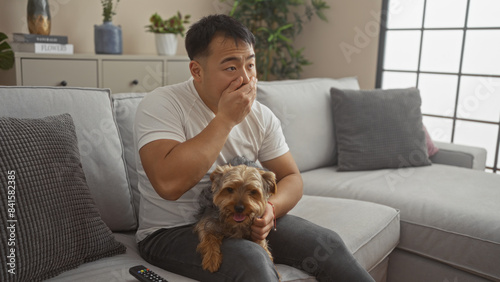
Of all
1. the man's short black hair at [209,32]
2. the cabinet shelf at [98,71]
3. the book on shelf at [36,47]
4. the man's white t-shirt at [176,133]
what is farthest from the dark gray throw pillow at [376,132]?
the book on shelf at [36,47]

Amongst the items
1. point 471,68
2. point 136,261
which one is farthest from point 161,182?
point 471,68

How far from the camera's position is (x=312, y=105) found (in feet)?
8.52

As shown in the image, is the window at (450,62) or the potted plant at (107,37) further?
the window at (450,62)

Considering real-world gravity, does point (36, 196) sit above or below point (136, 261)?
above

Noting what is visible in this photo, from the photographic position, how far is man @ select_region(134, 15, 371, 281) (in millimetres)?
1238

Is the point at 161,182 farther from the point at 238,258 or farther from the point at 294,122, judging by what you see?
the point at 294,122

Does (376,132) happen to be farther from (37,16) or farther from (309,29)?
(37,16)

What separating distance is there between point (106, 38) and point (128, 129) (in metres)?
1.62

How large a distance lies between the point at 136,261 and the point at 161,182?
0.31 meters

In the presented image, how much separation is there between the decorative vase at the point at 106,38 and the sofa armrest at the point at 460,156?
242cm

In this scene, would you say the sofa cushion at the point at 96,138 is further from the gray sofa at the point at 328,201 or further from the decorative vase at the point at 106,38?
the decorative vase at the point at 106,38

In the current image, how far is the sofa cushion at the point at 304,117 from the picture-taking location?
2432 mm

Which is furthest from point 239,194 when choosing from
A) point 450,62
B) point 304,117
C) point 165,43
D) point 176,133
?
point 450,62

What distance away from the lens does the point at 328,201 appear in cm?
199
